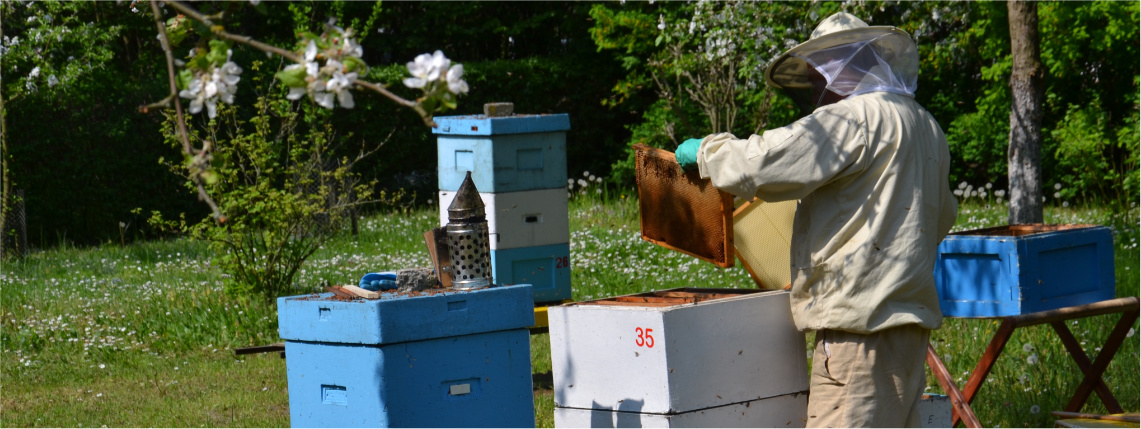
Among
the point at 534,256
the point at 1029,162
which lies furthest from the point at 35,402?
the point at 1029,162

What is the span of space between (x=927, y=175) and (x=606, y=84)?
1056 cm

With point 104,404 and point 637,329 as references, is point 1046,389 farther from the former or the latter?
point 104,404

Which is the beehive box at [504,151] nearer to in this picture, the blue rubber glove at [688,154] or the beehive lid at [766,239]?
the beehive lid at [766,239]

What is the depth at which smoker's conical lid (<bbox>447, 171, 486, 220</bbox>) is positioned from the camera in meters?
2.86

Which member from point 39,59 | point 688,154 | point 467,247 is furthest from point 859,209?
point 39,59

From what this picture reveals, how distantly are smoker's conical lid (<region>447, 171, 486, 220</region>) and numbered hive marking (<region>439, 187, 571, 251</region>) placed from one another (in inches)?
57.8

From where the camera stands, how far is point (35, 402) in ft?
16.2

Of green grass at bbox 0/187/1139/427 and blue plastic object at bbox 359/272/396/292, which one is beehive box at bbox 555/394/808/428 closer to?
blue plastic object at bbox 359/272/396/292

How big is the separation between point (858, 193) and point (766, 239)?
634 mm

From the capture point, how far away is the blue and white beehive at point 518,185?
4398 millimetres

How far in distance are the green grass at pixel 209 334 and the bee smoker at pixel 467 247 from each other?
68.2 inches

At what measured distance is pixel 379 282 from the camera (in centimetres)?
284

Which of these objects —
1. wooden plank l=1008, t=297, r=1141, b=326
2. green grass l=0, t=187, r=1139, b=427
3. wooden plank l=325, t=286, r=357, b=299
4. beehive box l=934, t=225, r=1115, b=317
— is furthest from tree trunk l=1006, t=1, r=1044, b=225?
wooden plank l=325, t=286, r=357, b=299

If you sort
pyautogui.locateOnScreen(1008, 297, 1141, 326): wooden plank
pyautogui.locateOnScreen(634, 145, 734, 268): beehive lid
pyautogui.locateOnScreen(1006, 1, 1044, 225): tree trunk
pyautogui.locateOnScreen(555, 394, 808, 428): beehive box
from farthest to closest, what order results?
pyautogui.locateOnScreen(1006, 1, 1044, 225): tree trunk, pyautogui.locateOnScreen(1008, 297, 1141, 326): wooden plank, pyautogui.locateOnScreen(634, 145, 734, 268): beehive lid, pyautogui.locateOnScreen(555, 394, 808, 428): beehive box
